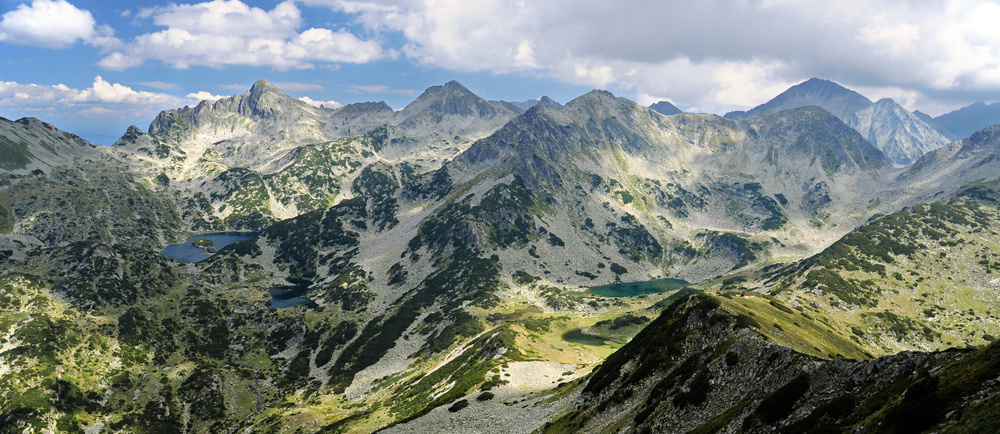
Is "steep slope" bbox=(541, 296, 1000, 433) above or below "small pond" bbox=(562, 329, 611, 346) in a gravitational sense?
above

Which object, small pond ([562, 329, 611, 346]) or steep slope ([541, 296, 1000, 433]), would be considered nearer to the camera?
steep slope ([541, 296, 1000, 433])

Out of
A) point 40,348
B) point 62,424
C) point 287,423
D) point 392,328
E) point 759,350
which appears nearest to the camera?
Answer: point 759,350

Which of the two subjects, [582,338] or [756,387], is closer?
[756,387]

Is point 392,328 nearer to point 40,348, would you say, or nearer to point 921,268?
point 40,348

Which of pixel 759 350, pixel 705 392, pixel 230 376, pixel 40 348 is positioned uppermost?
pixel 759 350

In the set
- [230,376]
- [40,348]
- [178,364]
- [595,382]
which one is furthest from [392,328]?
[595,382]

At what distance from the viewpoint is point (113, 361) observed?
157m

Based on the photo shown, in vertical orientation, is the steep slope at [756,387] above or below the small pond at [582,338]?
above

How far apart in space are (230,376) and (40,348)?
55.7 meters

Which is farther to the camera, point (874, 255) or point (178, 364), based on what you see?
point (874, 255)

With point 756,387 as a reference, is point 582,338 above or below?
below

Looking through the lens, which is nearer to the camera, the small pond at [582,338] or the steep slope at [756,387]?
the steep slope at [756,387]

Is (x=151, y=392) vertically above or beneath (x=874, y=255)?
beneath

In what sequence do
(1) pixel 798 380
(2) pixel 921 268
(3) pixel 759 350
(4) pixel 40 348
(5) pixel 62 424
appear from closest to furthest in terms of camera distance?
1. (1) pixel 798 380
2. (3) pixel 759 350
3. (5) pixel 62 424
4. (4) pixel 40 348
5. (2) pixel 921 268
